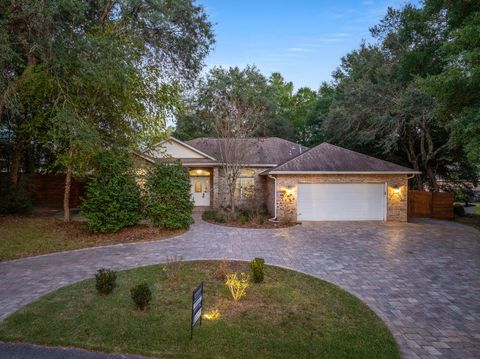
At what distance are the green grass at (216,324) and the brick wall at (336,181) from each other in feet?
28.8

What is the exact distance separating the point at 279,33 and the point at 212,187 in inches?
385

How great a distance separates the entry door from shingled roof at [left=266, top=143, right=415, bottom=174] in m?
5.71

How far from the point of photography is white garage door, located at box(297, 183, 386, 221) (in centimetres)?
1570

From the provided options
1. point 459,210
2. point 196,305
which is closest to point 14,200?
point 196,305

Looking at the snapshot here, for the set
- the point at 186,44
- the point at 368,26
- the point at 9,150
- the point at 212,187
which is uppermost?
the point at 368,26

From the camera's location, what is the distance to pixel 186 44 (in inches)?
590

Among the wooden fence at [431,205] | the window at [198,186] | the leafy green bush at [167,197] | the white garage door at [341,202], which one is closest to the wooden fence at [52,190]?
the window at [198,186]

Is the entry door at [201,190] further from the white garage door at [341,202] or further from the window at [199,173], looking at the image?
the white garage door at [341,202]

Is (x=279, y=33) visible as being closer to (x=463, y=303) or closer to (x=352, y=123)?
(x=352, y=123)

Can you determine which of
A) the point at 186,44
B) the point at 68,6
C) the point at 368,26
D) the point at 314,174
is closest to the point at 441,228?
the point at 314,174

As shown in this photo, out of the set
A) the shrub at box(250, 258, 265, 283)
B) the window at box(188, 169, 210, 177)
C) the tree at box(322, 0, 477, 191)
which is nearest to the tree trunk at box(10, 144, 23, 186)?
the window at box(188, 169, 210, 177)

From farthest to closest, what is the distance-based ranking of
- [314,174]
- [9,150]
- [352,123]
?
[352,123] → [9,150] → [314,174]

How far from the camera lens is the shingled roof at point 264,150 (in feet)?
65.1

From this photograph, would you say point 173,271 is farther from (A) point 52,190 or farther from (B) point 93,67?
(A) point 52,190
